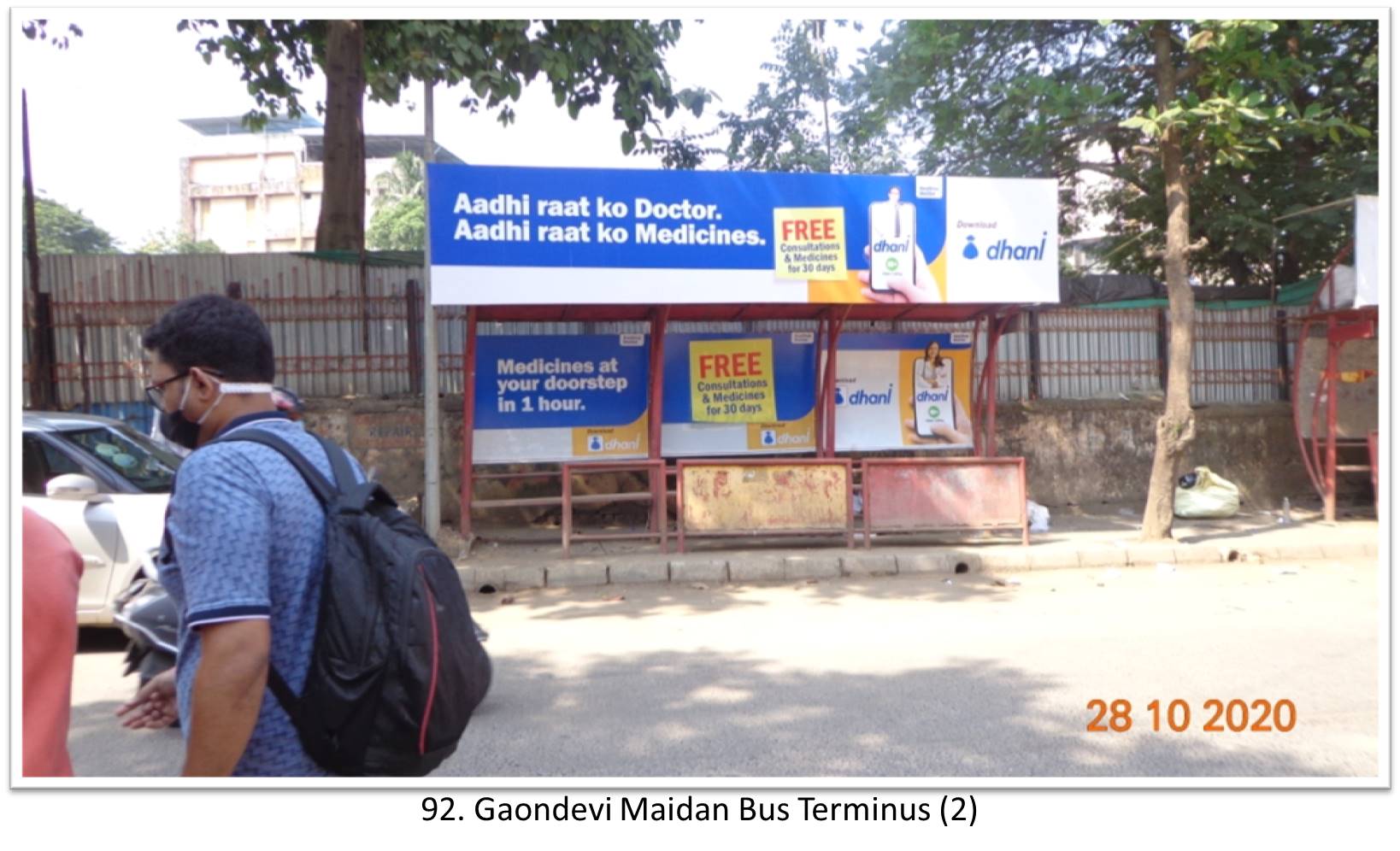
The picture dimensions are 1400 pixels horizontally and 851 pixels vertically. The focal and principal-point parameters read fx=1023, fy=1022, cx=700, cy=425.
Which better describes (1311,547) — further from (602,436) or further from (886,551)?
(602,436)

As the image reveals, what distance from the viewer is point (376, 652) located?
1879mm

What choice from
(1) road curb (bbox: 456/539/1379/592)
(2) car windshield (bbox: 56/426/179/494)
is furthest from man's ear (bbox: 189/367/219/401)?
(1) road curb (bbox: 456/539/1379/592)

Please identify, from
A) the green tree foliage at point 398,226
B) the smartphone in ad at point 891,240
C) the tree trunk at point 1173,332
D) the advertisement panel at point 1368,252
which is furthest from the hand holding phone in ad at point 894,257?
the green tree foliage at point 398,226

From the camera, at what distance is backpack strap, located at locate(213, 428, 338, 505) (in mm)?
1951

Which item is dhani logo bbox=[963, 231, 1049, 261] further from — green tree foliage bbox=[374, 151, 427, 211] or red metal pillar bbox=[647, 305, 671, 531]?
green tree foliage bbox=[374, 151, 427, 211]

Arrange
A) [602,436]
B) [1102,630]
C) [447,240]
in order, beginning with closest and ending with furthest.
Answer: [1102,630] < [447,240] < [602,436]

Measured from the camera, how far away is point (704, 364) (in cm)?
1110

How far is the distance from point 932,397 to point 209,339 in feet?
33.0

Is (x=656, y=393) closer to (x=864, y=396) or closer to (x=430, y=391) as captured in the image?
(x=430, y=391)

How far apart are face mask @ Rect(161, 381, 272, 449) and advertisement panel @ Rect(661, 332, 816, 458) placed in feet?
28.5

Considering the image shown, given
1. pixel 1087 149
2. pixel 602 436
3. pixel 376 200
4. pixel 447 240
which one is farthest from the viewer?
pixel 376 200

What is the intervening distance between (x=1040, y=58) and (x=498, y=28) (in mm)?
7071

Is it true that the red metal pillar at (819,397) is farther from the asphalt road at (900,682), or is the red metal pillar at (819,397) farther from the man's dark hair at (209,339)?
the man's dark hair at (209,339)

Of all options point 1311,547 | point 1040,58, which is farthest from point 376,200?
point 1311,547
